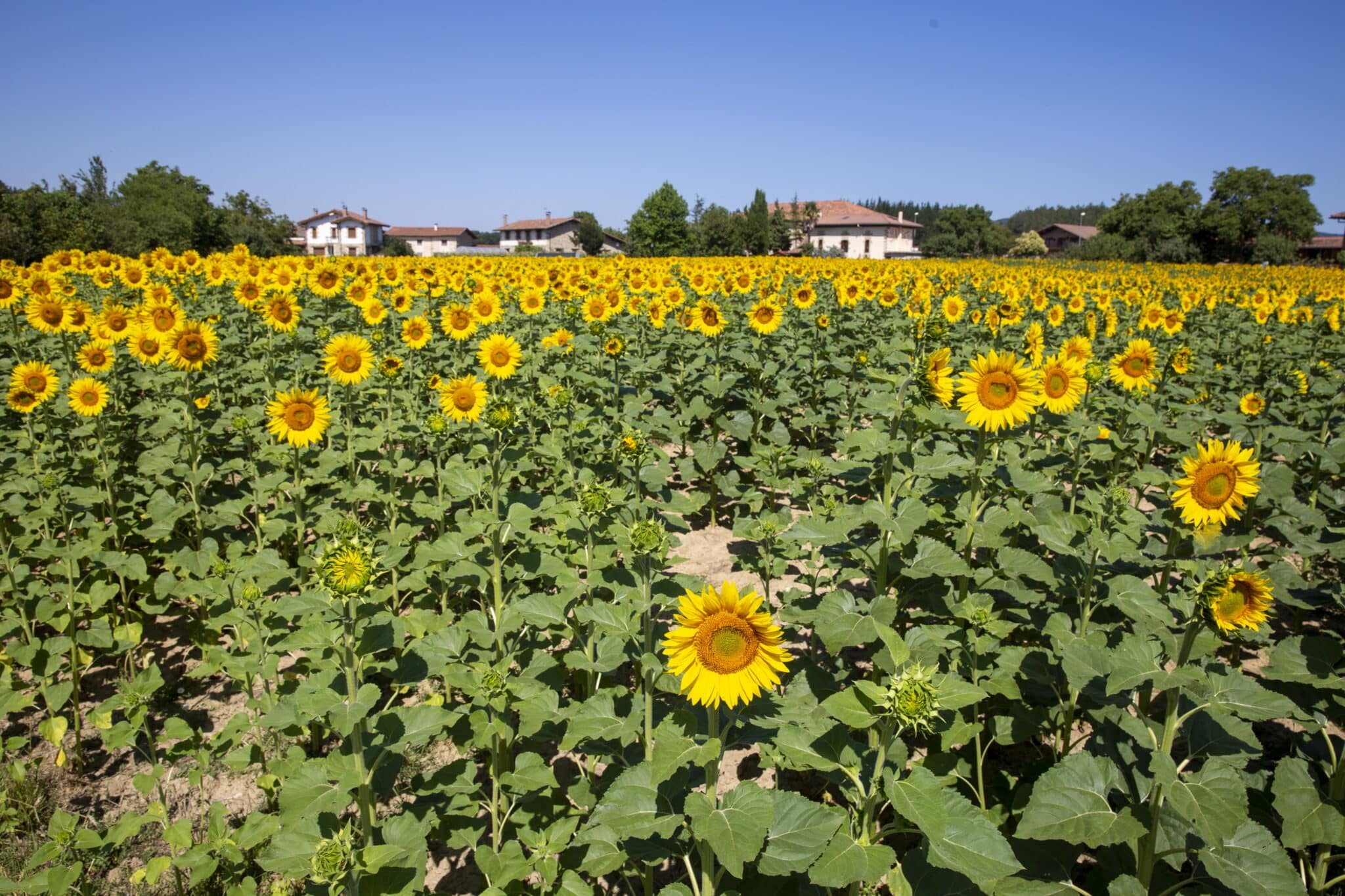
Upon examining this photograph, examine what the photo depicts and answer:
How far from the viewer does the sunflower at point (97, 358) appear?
596 centimetres

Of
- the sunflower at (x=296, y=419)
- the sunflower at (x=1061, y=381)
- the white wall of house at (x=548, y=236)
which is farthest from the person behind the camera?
the white wall of house at (x=548, y=236)

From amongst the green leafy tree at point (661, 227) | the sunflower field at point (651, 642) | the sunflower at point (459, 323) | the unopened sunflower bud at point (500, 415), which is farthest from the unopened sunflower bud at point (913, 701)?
the green leafy tree at point (661, 227)

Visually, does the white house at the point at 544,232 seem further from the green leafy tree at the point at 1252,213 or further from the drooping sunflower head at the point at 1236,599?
the drooping sunflower head at the point at 1236,599

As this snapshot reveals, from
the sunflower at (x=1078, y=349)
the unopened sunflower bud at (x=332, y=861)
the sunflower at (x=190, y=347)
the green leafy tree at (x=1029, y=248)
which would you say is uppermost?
the green leafy tree at (x=1029, y=248)

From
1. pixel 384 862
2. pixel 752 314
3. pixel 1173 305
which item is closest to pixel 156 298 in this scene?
pixel 752 314

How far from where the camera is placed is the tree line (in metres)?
21.7

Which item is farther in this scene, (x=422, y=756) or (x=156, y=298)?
(x=156, y=298)

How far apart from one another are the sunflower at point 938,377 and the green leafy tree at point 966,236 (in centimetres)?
7616

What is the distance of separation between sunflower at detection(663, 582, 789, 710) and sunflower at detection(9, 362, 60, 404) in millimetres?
5783

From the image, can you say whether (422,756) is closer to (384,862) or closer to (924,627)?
(384,862)

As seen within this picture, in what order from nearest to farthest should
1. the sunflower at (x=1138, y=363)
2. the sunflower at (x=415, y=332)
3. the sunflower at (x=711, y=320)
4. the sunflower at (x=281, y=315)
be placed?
the sunflower at (x=1138, y=363)
the sunflower at (x=281, y=315)
the sunflower at (x=415, y=332)
the sunflower at (x=711, y=320)

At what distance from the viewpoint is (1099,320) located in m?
12.3

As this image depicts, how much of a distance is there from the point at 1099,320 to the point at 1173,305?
5.08 meters

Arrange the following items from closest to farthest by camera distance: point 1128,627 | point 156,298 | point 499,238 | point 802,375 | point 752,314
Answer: point 1128,627 → point 156,298 → point 752,314 → point 802,375 → point 499,238
